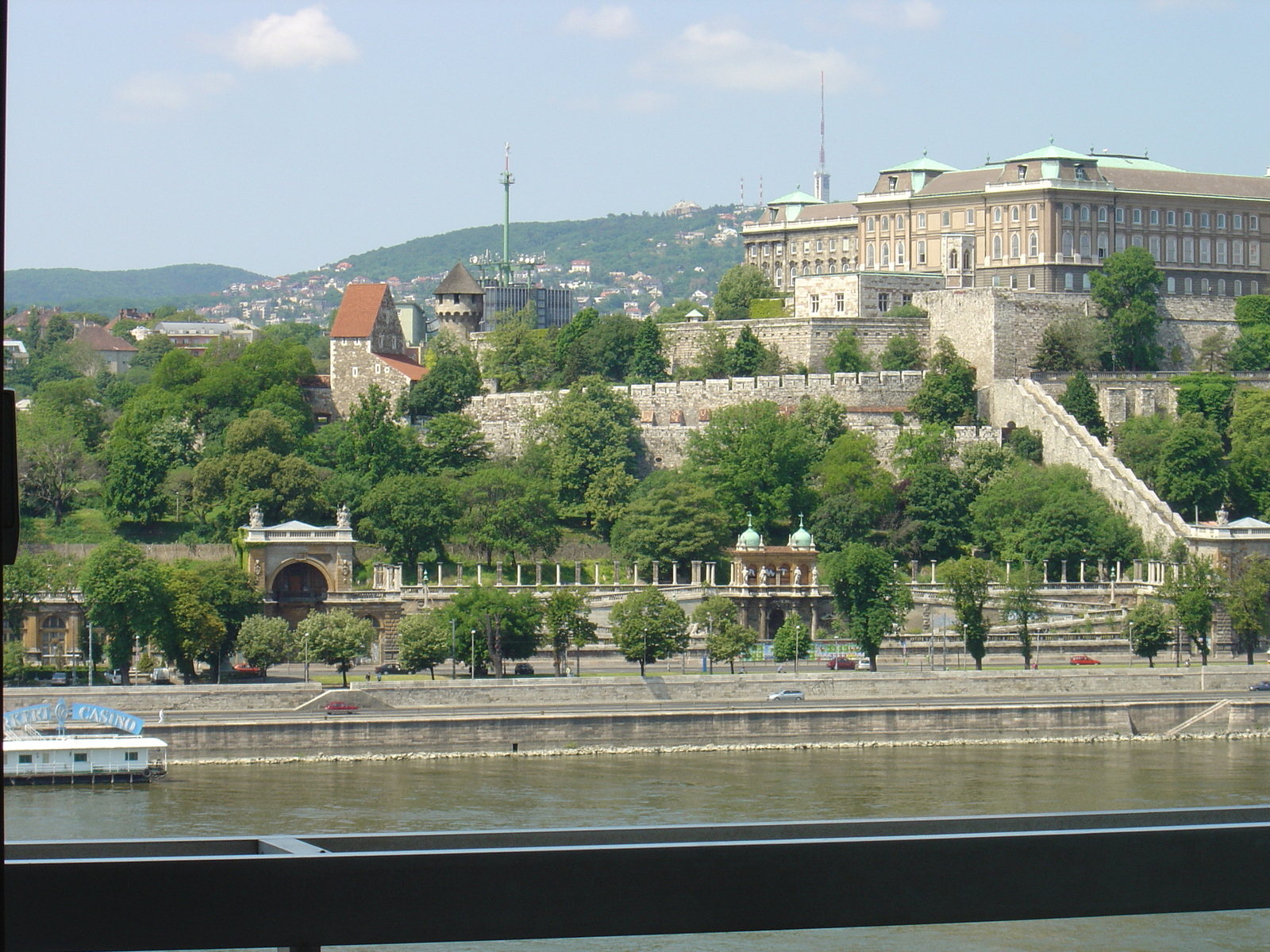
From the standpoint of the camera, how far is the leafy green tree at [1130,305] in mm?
50406

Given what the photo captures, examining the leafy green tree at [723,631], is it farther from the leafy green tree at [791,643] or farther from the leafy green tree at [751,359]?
the leafy green tree at [751,359]

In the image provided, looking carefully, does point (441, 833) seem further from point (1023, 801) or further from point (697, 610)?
point (697, 610)

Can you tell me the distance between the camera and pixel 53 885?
2.51 m

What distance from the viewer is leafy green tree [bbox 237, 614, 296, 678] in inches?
1307

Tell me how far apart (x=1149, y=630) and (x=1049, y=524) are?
14.1 ft

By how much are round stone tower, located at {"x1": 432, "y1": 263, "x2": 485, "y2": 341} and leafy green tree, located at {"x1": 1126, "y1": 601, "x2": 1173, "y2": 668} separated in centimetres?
3015

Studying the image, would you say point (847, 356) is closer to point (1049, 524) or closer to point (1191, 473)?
point (1191, 473)

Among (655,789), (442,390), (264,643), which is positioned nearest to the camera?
A: (655,789)

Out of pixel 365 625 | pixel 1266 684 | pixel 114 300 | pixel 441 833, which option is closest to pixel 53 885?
pixel 441 833

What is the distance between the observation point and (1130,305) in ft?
168

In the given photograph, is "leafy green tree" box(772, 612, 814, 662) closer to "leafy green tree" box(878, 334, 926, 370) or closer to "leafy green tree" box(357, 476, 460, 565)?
"leafy green tree" box(357, 476, 460, 565)

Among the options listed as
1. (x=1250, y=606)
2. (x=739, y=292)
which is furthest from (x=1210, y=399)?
(x=739, y=292)

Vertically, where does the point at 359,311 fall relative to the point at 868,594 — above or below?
above

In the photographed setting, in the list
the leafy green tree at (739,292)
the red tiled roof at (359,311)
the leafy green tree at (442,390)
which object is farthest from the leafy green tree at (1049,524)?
the red tiled roof at (359,311)
